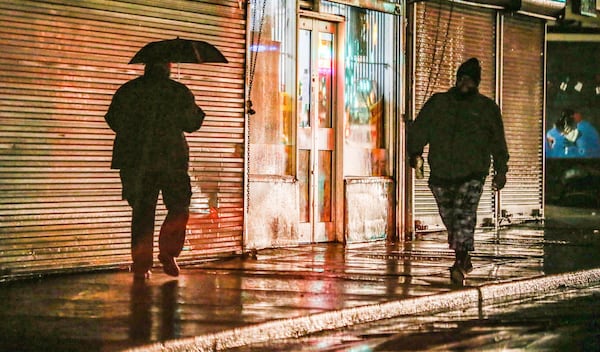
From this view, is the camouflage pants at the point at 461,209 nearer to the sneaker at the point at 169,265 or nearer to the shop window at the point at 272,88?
the sneaker at the point at 169,265

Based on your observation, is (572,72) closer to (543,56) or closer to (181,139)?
(543,56)

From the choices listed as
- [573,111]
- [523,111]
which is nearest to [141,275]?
[523,111]

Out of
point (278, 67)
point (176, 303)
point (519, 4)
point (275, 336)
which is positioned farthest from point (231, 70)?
point (519, 4)

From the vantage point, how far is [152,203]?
10.3 meters

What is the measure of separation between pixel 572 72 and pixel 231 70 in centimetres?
1393

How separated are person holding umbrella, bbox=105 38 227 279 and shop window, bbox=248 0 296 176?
283 cm

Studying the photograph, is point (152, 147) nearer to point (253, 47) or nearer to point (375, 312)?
point (375, 312)

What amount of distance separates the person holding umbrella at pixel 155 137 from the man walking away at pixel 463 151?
2.20 metres

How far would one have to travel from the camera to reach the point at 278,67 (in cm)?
1350

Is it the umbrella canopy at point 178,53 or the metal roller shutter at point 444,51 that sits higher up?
the metal roller shutter at point 444,51

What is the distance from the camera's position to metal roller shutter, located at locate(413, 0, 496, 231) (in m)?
15.8

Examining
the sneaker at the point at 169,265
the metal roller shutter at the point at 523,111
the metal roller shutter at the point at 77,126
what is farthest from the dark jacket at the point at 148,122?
the metal roller shutter at the point at 523,111

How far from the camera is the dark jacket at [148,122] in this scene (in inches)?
398

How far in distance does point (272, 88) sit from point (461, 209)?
3.68m
